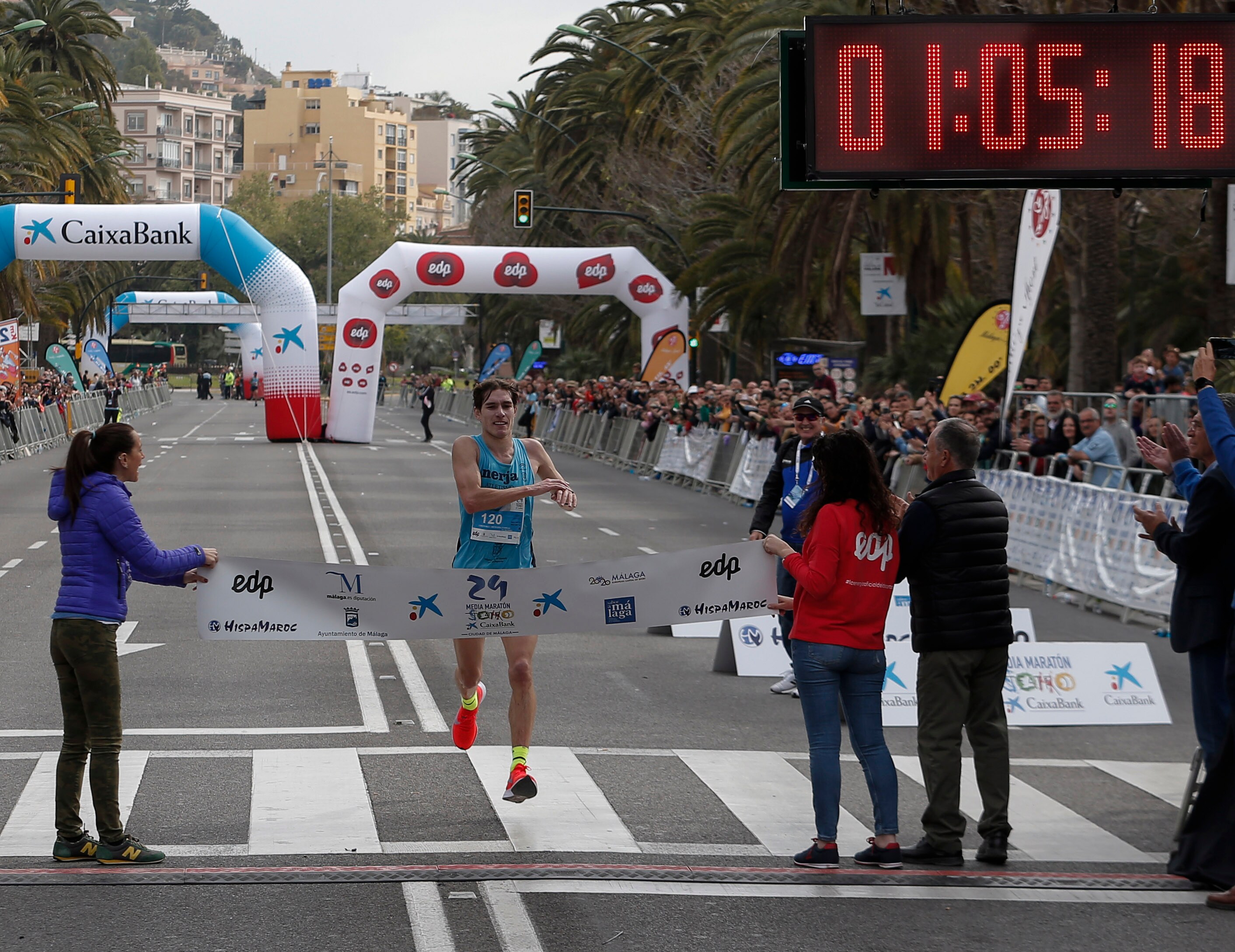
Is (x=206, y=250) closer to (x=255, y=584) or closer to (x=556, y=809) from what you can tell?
(x=255, y=584)

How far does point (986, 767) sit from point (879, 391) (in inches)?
1054

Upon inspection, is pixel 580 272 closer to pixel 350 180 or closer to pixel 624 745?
pixel 624 745

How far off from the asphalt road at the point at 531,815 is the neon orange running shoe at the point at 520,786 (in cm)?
11

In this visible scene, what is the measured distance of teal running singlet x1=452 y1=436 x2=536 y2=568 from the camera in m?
7.86

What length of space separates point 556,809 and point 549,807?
0.04 meters

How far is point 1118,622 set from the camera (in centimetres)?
1505

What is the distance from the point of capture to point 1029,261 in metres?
18.0

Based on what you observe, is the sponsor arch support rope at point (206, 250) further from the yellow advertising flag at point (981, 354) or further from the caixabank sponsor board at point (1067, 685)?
the caixabank sponsor board at point (1067, 685)

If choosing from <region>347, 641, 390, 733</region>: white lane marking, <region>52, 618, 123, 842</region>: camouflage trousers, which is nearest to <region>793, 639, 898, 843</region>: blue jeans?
<region>52, 618, 123, 842</region>: camouflage trousers

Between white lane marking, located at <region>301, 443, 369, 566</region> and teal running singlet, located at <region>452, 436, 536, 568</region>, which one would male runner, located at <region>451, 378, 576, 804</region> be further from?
white lane marking, located at <region>301, 443, 369, 566</region>

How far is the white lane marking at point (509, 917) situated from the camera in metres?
5.76

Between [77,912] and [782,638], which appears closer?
[77,912]

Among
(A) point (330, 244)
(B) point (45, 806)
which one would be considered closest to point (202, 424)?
(B) point (45, 806)

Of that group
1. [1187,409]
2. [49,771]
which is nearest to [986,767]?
[49,771]
